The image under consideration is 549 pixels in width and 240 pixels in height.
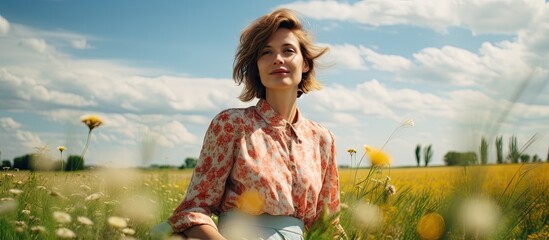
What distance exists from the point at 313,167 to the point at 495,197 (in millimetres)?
1995

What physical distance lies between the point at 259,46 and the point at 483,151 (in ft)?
7.32

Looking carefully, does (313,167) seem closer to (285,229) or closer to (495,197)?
(285,229)

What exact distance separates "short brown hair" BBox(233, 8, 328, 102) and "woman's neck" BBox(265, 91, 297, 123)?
20 centimetres

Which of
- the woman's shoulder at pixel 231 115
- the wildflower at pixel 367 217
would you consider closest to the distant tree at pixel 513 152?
the wildflower at pixel 367 217

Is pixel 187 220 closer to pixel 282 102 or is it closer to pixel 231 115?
pixel 231 115

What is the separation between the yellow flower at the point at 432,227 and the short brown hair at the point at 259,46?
1977mm

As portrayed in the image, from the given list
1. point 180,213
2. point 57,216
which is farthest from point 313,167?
point 57,216

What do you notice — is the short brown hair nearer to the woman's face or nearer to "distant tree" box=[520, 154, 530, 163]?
the woman's face

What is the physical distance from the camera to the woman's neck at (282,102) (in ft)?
9.52

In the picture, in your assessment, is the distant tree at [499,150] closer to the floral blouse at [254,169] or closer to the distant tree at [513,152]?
the distant tree at [513,152]

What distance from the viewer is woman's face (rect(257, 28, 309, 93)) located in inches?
111

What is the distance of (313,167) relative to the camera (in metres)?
2.90

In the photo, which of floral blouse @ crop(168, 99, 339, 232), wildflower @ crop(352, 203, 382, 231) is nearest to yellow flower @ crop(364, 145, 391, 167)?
floral blouse @ crop(168, 99, 339, 232)

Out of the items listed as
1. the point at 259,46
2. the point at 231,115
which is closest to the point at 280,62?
the point at 259,46
